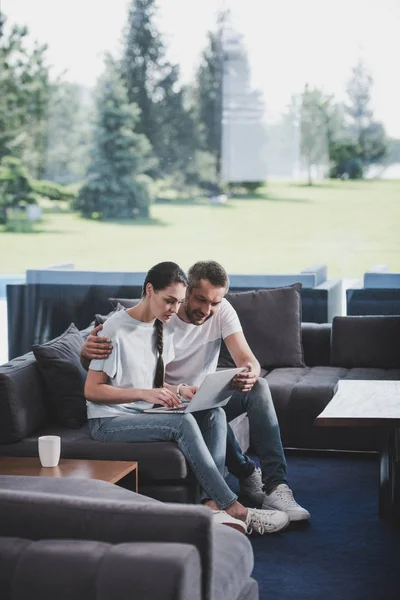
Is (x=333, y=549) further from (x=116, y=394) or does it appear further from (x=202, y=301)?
(x=202, y=301)

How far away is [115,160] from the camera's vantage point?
7859mm

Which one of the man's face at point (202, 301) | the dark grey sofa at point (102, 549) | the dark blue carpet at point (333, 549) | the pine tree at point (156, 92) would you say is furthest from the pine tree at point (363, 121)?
the dark grey sofa at point (102, 549)

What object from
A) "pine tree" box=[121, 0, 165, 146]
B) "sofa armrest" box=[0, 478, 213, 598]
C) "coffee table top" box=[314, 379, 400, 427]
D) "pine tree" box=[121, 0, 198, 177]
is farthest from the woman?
"pine tree" box=[121, 0, 165, 146]

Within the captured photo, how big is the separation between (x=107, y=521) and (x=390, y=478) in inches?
78.2

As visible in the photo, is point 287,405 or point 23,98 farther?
point 23,98

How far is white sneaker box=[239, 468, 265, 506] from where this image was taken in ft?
13.0

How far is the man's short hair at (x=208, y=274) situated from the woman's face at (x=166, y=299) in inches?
9.6

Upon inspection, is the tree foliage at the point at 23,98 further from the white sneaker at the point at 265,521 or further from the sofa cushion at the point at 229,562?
the sofa cushion at the point at 229,562

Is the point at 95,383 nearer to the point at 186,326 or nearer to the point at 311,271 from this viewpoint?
the point at 186,326

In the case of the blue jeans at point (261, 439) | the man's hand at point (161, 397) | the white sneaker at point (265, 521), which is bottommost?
the white sneaker at point (265, 521)

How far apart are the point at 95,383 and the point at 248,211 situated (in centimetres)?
411

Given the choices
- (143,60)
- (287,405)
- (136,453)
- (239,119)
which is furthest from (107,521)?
(143,60)

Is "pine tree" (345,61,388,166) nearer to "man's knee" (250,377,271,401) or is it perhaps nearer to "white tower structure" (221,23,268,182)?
"white tower structure" (221,23,268,182)

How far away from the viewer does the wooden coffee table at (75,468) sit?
3275 mm
